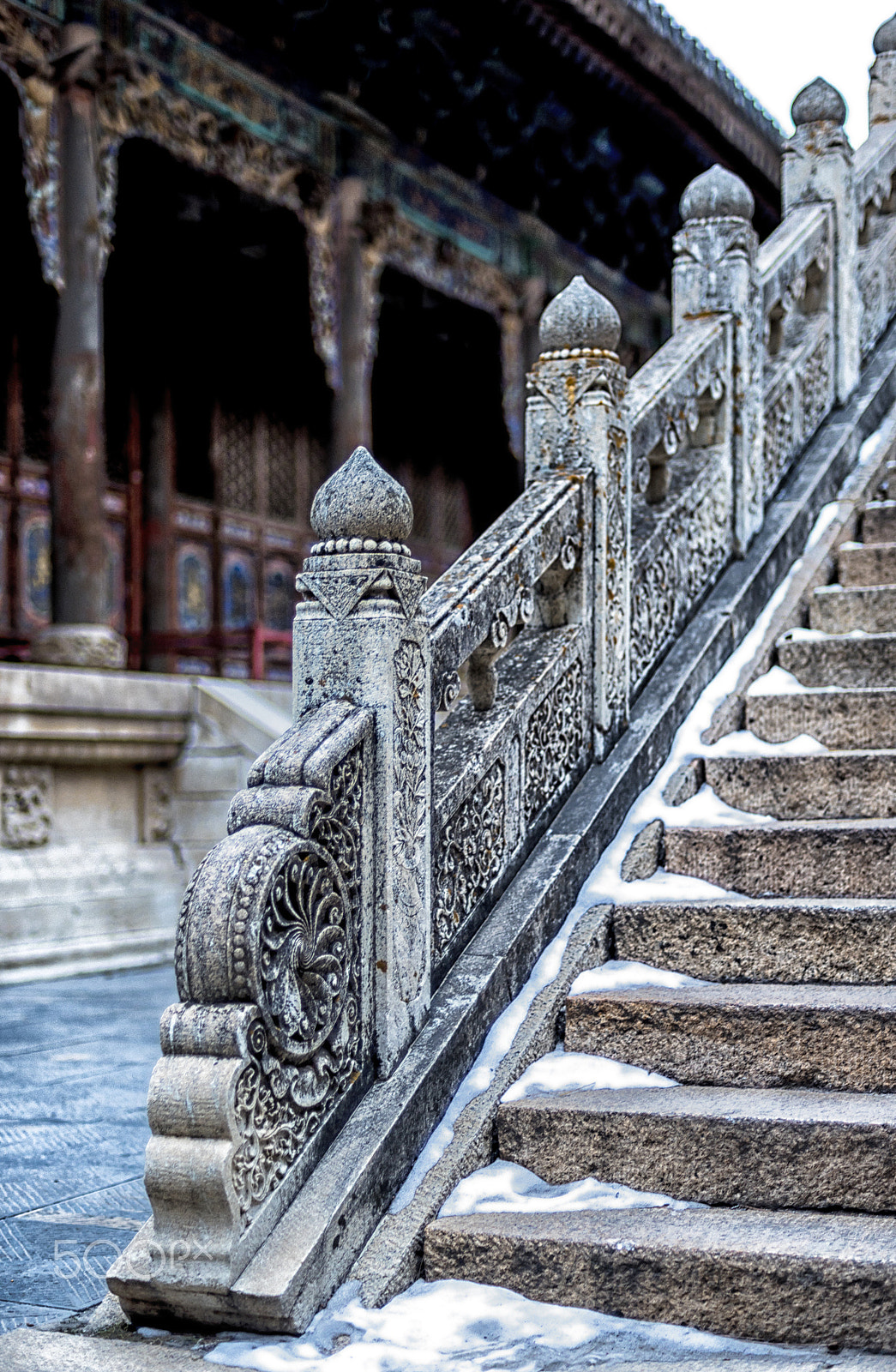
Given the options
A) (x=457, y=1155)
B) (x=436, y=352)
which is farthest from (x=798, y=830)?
(x=436, y=352)

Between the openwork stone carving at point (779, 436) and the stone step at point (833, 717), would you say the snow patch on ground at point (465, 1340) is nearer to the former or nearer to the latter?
the stone step at point (833, 717)

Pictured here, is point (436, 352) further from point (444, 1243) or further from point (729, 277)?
point (444, 1243)

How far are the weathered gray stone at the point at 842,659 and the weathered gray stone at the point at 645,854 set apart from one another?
103cm

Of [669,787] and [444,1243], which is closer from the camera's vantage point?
[444,1243]

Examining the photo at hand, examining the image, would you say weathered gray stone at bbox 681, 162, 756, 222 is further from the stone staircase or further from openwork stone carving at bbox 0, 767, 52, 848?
openwork stone carving at bbox 0, 767, 52, 848

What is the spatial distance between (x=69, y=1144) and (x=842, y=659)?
9.19 feet

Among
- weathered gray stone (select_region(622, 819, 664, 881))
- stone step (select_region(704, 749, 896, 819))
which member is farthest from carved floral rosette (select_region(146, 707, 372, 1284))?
stone step (select_region(704, 749, 896, 819))

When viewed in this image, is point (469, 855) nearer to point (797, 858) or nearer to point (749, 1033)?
point (749, 1033)

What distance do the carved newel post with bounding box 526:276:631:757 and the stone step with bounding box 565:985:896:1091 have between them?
1017mm

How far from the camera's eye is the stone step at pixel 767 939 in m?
3.36

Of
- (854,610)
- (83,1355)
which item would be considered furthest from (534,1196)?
(854,610)

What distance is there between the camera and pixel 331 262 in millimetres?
11094

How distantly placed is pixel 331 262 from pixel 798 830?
8.42m

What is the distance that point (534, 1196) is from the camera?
3.00 meters
